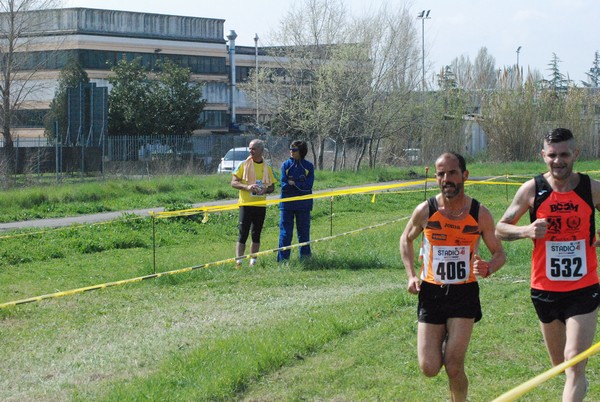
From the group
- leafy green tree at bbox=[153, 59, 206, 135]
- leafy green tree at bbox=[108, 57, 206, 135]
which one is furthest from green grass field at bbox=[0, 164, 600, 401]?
leafy green tree at bbox=[153, 59, 206, 135]

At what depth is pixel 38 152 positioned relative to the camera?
3347 centimetres

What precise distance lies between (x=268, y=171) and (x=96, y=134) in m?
25.7

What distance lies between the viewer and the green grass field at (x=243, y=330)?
6.99 meters

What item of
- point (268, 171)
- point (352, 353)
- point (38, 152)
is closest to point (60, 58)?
point (38, 152)

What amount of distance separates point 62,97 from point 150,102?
5.05 metres

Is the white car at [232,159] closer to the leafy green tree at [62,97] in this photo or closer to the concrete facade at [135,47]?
the leafy green tree at [62,97]

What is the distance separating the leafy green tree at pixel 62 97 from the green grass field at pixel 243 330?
32265 millimetres

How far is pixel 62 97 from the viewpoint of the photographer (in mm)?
48469

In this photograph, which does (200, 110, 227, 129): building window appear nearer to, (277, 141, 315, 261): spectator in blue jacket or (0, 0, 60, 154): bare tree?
(0, 0, 60, 154): bare tree

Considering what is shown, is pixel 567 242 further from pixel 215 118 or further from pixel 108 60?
pixel 215 118

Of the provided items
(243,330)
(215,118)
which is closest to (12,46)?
(215,118)

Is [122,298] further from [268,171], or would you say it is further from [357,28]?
[357,28]

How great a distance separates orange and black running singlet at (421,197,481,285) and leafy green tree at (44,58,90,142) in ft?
142

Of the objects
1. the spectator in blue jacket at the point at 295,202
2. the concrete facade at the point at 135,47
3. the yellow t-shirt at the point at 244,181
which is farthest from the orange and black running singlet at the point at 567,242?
the concrete facade at the point at 135,47
